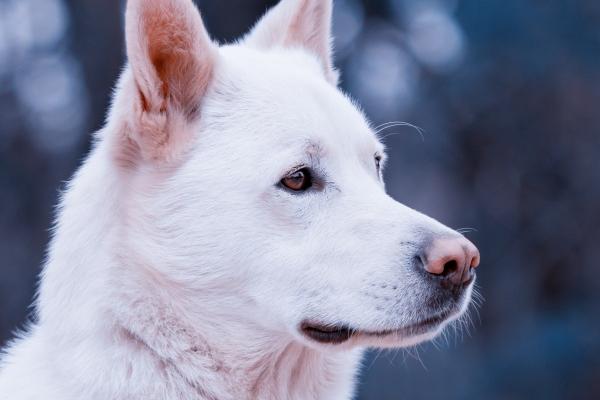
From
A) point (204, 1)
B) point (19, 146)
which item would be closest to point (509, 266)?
point (204, 1)

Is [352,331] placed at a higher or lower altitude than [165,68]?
lower

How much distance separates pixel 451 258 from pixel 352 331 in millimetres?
408

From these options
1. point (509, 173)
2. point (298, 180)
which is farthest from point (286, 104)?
point (509, 173)

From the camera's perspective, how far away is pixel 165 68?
280 centimetres

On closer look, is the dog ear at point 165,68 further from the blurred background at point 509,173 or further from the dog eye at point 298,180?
the blurred background at point 509,173

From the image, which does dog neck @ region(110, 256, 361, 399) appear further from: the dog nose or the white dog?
the dog nose

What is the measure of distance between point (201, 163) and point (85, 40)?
666cm

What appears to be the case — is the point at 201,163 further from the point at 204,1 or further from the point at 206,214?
the point at 204,1

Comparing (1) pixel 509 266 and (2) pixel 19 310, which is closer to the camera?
(1) pixel 509 266

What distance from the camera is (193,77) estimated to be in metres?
2.87

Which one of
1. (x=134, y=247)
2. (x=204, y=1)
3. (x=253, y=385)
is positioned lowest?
(x=204, y=1)

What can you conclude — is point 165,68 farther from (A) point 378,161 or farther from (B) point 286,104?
(A) point 378,161

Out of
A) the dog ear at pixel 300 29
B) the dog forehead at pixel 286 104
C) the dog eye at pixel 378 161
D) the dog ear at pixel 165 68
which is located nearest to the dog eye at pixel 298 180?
the dog forehead at pixel 286 104

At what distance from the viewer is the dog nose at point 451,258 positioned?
2484mm
